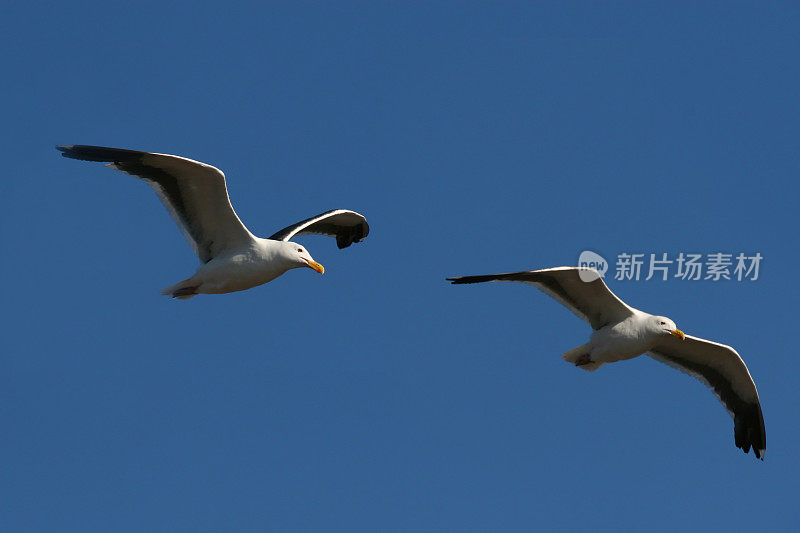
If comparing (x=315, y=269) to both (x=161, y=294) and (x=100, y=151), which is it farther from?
(x=100, y=151)

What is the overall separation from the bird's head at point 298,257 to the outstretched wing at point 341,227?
2.39 metres

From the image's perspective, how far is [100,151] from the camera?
19234 millimetres

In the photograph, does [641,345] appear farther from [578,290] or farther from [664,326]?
[578,290]

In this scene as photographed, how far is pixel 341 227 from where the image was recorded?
2447cm

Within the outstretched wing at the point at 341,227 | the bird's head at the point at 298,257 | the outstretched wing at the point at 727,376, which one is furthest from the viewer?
the outstretched wing at the point at 341,227

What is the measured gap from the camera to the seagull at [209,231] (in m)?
19.3

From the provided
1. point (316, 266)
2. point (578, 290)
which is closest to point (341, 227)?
point (316, 266)

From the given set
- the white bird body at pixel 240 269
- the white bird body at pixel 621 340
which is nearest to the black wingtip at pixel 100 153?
the white bird body at pixel 240 269

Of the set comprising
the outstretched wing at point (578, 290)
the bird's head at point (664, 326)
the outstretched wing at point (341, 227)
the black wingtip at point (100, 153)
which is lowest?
the bird's head at point (664, 326)

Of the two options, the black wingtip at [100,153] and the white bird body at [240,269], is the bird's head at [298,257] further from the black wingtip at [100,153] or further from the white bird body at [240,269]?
the black wingtip at [100,153]

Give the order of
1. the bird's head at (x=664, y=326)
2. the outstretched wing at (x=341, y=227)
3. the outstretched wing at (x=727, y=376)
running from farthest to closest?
1. the outstretched wing at (x=341, y=227)
2. the outstretched wing at (x=727, y=376)
3. the bird's head at (x=664, y=326)

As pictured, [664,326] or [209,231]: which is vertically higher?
[209,231]

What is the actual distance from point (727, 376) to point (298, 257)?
7.70 m

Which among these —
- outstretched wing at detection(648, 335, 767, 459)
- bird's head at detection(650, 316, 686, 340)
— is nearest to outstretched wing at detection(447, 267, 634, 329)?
bird's head at detection(650, 316, 686, 340)
